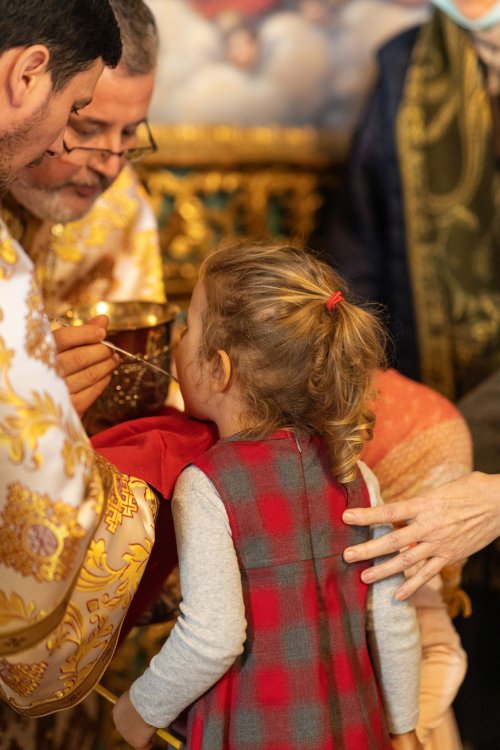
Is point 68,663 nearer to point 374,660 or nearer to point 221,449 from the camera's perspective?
point 221,449

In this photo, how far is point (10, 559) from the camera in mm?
1113

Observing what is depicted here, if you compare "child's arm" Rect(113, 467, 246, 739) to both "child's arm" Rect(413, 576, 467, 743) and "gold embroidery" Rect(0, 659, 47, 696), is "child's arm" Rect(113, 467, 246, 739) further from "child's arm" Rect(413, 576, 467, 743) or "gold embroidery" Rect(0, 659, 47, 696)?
"child's arm" Rect(413, 576, 467, 743)

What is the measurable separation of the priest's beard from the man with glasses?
238 millimetres

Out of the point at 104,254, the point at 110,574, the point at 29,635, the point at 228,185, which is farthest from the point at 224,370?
the point at 228,185

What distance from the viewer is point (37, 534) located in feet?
3.61

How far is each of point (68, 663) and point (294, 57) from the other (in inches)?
90.2

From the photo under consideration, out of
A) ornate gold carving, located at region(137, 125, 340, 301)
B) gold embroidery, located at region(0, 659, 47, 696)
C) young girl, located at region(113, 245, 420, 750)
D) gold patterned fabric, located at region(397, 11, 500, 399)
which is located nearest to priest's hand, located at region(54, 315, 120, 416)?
young girl, located at region(113, 245, 420, 750)

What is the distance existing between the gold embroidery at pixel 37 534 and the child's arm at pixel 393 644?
0.51 m

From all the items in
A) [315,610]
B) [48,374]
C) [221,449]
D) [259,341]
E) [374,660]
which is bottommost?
[374,660]

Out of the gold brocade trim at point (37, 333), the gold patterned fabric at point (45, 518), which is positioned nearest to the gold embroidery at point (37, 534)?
the gold patterned fabric at point (45, 518)

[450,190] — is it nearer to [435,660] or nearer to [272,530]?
[435,660]

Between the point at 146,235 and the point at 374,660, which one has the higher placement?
the point at 146,235

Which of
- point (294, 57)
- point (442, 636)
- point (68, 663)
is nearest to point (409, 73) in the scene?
point (294, 57)

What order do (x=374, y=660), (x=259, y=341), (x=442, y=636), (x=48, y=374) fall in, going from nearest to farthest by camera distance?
(x=48, y=374)
(x=259, y=341)
(x=374, y=660)
(x=442, y=636)
